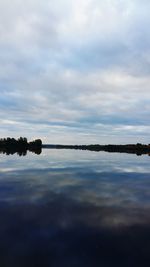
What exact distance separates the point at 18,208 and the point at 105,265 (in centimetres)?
847

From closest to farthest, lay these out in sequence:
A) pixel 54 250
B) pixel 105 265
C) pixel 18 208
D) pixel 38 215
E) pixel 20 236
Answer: pixel 105 265 → pixel 54 250 → pixel 20 236 → pixel 38 215 → pixel 18 208

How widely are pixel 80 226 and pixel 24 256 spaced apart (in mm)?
4146

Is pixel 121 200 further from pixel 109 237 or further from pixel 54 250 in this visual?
pixel 54 250

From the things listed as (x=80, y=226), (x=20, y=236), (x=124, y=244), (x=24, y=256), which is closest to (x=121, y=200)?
(x=80, y=226)

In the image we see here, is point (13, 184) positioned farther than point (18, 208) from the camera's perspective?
Yes

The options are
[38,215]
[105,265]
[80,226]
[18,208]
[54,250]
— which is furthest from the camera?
[18,208]

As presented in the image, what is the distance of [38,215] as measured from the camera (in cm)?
1462

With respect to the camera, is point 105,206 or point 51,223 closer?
point 51,223

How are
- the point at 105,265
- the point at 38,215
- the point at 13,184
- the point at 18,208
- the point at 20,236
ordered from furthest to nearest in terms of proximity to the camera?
the point at 13,184
the point at 18,208
the point at 38,215
the point at 20,236
the point at 105,265

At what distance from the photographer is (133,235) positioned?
464 inches

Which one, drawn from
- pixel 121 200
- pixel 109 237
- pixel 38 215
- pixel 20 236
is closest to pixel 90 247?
pixel 109 237

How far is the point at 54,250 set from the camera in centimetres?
1009

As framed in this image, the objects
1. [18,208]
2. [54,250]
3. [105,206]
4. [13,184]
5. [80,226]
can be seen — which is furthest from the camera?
[13,184]

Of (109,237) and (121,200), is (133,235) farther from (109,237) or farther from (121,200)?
(121,200)
